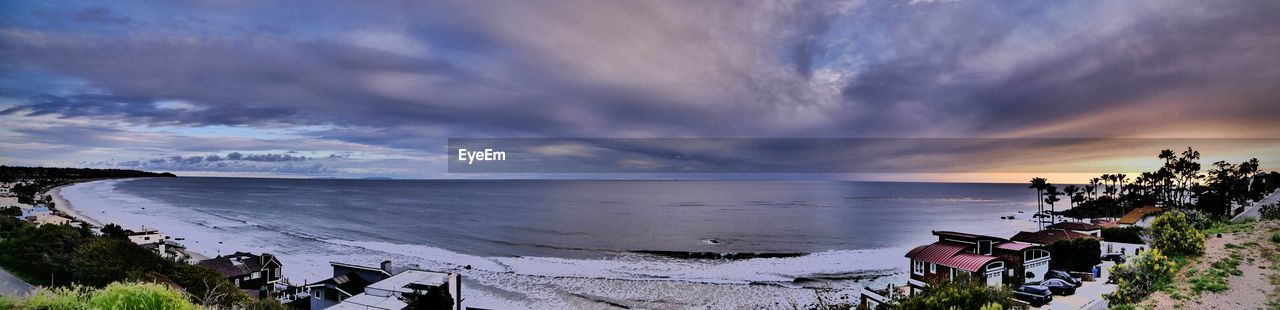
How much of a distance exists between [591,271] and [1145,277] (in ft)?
110

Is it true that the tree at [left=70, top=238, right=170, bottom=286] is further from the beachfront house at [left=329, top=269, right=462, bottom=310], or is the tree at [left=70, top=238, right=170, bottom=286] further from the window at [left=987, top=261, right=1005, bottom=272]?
the window at [left=987, top=261, right=1005, bottom=272]

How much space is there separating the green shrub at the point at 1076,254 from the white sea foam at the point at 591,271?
1044cm

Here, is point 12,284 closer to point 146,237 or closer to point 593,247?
point 146,237

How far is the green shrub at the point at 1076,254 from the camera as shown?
35938mm

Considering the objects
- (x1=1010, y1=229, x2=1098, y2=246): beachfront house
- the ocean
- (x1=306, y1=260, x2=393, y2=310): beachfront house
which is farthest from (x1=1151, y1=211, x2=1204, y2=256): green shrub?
(x1=306, y1=260, x2=393, y2=310): beachfront house

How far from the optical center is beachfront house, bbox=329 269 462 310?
929 inches

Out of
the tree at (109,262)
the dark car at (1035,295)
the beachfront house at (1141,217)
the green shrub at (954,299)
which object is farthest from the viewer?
the beachfront house at (1141,217)

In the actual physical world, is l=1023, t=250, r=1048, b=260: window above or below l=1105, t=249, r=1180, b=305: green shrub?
below

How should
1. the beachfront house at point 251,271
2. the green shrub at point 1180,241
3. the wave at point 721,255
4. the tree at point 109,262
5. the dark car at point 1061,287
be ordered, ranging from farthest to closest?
the wave at point 721,255 → the beachfront house at point 251,271 → the tree at point 109,262 → the dark car at point 1061,287 → the green shrub at point 1180,241

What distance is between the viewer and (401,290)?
25141mm

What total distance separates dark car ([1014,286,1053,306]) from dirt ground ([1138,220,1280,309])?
958 centimetres

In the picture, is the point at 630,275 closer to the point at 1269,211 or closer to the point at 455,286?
the point at 455,286

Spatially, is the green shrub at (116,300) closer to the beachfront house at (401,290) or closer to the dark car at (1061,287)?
the beachfront house at (401,290)

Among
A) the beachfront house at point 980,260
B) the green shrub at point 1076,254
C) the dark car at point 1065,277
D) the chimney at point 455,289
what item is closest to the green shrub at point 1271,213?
the dark car at point 1065,277
